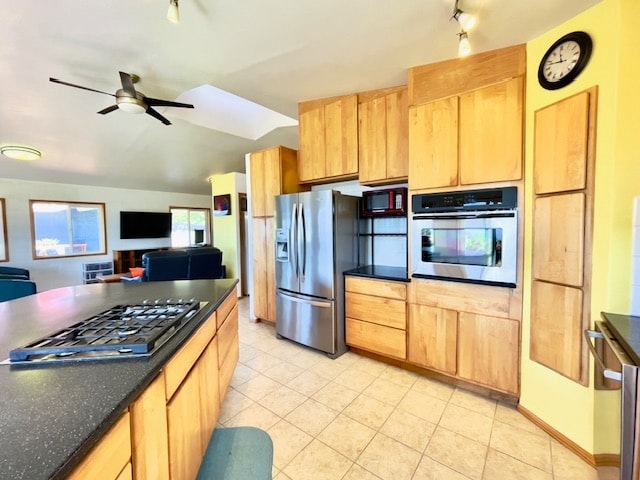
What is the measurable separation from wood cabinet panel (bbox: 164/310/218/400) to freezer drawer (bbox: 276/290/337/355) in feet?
4.59

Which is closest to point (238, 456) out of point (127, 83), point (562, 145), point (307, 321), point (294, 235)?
point (307, 321)

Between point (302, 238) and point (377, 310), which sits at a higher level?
point (302, 238)

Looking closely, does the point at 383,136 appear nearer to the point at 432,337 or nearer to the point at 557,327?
the point at 432,337

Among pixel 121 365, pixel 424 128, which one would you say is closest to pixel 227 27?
pixel 424 128

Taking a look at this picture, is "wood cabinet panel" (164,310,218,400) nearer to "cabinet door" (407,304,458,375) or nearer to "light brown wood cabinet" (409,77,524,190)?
"cabinet door" (407,304,458,375)

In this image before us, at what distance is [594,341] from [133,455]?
2135 mm

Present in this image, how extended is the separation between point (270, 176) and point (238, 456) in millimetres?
2818

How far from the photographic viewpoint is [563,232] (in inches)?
65.4

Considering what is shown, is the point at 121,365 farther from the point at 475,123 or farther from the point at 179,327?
the point at 475,123

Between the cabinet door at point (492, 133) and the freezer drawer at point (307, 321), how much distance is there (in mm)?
1714

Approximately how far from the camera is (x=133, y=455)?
804 mm

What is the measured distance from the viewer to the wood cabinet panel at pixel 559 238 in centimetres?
159

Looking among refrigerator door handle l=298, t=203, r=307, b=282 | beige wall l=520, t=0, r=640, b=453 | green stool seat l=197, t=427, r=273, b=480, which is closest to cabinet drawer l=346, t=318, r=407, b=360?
refrigerator door handle l=298, t=203, r=307, b=282

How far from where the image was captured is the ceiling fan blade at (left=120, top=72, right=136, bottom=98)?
245cm
